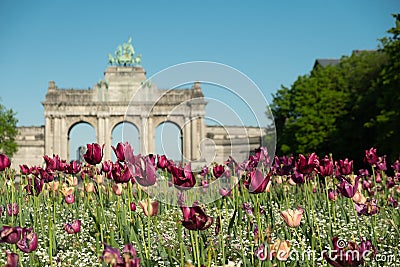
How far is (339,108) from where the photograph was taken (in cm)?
3691

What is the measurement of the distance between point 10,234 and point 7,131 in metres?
48.1

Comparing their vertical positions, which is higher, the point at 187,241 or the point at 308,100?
the point at 308,100

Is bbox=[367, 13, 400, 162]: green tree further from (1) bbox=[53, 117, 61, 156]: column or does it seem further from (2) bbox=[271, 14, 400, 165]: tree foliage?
(1) bbox=[53, 117, 61, 156]: column

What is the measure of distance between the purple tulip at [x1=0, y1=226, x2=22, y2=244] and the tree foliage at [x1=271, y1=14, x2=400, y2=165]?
2505 centimetres

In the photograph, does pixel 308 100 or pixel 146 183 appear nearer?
pixel 146 183

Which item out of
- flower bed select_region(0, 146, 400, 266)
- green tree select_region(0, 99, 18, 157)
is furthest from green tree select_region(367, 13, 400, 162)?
green tree select_region(0, 99, 18, 157)

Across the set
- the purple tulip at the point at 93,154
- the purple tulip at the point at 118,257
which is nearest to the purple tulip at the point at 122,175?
the purple tulip at the point at 93,154

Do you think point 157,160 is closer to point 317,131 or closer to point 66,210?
point 66,210

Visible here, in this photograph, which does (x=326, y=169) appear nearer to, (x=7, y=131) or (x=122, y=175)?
(x=122, y=175)

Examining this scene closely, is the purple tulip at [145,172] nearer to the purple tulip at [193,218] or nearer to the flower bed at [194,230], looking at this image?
the flower bed at [194,230]

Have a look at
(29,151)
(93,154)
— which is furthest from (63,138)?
(93,154)

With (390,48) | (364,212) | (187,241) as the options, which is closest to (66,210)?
(187,241)

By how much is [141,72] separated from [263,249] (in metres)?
53.6

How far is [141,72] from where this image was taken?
55469 millimetres
